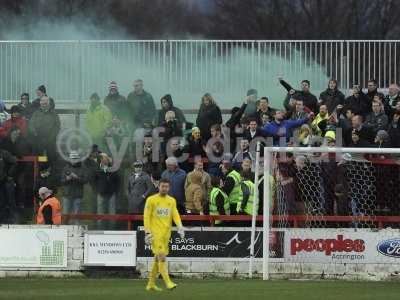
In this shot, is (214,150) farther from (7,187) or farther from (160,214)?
(7,187)

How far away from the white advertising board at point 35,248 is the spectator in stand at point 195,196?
8.70 ft

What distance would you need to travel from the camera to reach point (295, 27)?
2485 inches

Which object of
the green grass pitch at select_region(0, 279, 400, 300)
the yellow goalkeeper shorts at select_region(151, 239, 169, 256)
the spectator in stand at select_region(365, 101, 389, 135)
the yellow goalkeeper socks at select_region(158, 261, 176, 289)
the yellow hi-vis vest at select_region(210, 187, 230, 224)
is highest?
the spectator in stand at select_region(365, 101, 389, 135)

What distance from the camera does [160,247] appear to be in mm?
22641

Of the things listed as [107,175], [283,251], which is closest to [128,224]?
[107,175]

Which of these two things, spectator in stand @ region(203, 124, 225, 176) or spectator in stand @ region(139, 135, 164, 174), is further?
spectator in stand @ region(139, 135, 164, 174)

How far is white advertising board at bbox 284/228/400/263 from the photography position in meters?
25.8

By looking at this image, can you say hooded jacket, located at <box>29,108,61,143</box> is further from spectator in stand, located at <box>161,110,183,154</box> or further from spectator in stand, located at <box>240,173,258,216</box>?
spectator in stand, located at <box>240,173,258,216</box>

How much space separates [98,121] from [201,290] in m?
7.77

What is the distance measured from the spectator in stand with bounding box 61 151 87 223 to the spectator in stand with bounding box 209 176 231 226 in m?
2.95

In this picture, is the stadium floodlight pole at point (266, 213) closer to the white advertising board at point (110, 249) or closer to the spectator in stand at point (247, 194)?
the spectator in stand at point (247, 194)

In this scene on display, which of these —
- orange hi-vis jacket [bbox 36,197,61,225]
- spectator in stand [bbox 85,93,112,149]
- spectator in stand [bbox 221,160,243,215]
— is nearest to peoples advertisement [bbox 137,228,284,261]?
spectator in stand [bbox 221,160,243,215]

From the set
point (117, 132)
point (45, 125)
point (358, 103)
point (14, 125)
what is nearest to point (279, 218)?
A: point (358, 103)

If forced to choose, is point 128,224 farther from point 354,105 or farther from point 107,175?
point 354,105
